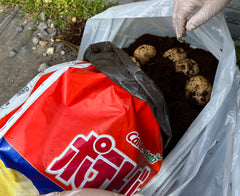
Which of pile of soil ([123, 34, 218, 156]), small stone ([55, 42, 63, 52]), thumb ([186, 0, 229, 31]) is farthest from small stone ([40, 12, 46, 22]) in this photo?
thumb ([186, 0, 229, 31])

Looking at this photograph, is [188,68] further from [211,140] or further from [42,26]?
[42,26]

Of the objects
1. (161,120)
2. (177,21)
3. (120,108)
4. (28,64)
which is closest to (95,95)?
(120,108)

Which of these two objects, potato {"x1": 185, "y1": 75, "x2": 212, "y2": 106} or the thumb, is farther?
potato {"x1": 185, "y1": 75, "x2": 212, "y2": 106}

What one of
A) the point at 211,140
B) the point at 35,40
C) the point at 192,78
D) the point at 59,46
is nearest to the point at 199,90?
the point at 192,78

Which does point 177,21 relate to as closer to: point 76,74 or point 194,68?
point 194,68

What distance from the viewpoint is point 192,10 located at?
2.64 ft

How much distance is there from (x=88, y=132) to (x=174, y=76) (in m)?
0.48

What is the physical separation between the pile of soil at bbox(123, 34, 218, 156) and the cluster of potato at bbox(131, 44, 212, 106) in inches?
0.8

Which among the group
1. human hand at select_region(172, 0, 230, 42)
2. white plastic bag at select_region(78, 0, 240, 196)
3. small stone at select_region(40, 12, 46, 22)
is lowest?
white plastic bag at select_region(78, 0, 240, 196)

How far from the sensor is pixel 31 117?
2.13 feet

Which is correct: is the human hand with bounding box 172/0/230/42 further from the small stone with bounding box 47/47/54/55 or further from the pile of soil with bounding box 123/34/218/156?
the small stone with bounding box 47/47/54/55

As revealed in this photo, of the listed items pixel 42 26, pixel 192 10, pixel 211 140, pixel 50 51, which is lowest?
pixel 211 140

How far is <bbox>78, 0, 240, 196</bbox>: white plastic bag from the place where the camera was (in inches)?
28.9

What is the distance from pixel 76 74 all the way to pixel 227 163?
541mm
